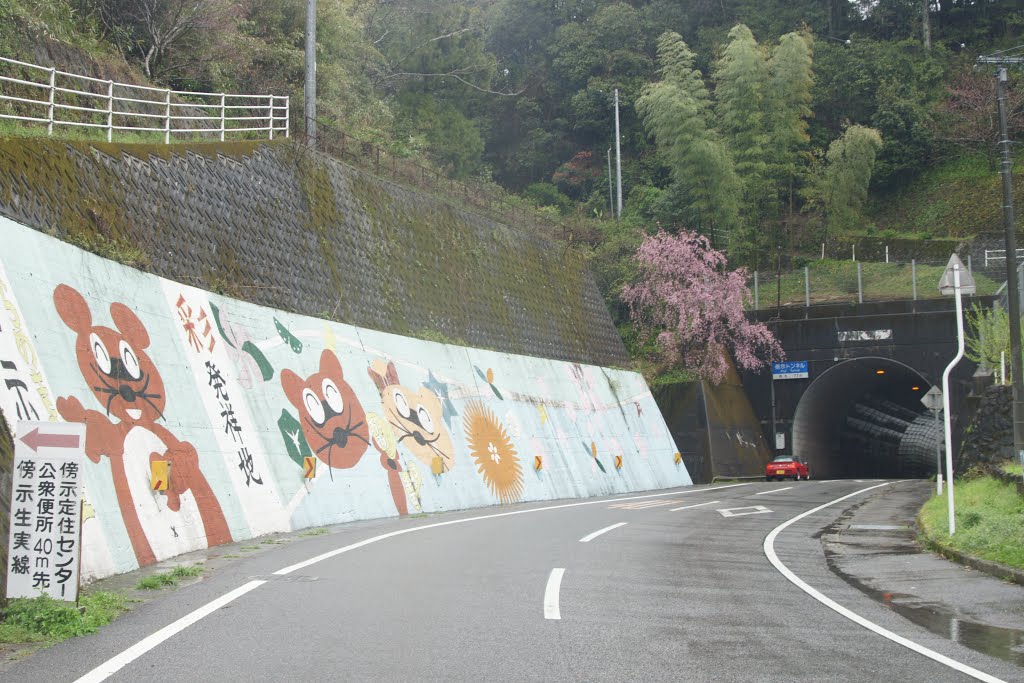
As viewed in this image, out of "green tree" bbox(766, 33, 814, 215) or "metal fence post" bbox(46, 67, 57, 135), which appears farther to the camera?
"green tree" bbox(766, 33, 814, 215)

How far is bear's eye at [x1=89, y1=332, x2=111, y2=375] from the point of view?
13.2 meters

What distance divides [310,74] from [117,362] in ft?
46.7

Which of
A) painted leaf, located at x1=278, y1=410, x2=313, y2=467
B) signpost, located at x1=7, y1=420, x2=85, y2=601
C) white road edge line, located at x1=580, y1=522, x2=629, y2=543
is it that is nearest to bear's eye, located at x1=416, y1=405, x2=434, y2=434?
painted leaf, located at x1=278, y1=410, x2=313, y2=467

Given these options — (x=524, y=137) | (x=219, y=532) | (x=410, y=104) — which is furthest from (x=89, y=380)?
(x=524, y=137)

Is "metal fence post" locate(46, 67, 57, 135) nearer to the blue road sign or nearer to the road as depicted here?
the road

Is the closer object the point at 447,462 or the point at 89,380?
the point at 89,380

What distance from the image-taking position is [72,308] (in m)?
13.3

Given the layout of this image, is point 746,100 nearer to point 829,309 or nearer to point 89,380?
point 829,309

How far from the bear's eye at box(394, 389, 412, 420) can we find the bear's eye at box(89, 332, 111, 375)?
9309mm

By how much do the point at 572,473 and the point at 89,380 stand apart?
1835 centimetres

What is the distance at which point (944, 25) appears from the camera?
6481 centimetres

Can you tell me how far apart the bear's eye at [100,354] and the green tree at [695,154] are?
128 feet

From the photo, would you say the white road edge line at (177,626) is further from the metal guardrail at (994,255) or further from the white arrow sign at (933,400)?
the metal guardrail at (994,255)

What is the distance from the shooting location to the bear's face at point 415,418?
861 inches
